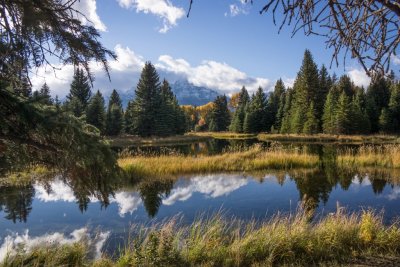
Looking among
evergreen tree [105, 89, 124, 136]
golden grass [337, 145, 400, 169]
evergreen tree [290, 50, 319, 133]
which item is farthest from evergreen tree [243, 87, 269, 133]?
golden grass [337, 145, 400, 169]

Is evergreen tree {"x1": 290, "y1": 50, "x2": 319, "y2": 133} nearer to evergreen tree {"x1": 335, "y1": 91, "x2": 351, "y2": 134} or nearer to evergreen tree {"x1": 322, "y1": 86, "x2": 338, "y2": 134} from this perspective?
evergreen tree {"x1": 322, "y1": 86, "x2": 338, "y2": 134}

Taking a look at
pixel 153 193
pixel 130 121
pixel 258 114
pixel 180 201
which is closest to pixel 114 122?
pixel 130 121

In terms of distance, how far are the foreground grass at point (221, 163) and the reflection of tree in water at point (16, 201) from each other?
4.43 meters

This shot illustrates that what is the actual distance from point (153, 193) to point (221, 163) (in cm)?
630

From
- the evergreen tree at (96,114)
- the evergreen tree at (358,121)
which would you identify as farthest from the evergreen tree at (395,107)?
the evergreen tree at (96,114)

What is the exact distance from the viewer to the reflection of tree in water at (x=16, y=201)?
10168 millimetres

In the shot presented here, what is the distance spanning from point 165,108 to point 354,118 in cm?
2687

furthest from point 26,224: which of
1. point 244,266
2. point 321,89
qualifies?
point 321,89

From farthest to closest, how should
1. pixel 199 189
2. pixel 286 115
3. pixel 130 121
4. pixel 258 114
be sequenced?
pixel 258 114
pixel 286 115
pixel 130 121
pixel 199 189

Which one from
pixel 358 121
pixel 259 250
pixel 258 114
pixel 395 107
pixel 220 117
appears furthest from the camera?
pixel 220 117

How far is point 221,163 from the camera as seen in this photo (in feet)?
60.9

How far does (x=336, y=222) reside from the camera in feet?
21.8

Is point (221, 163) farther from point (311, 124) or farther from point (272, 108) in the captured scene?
point (272, 108)

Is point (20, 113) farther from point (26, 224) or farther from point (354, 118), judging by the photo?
point (354, 118)
